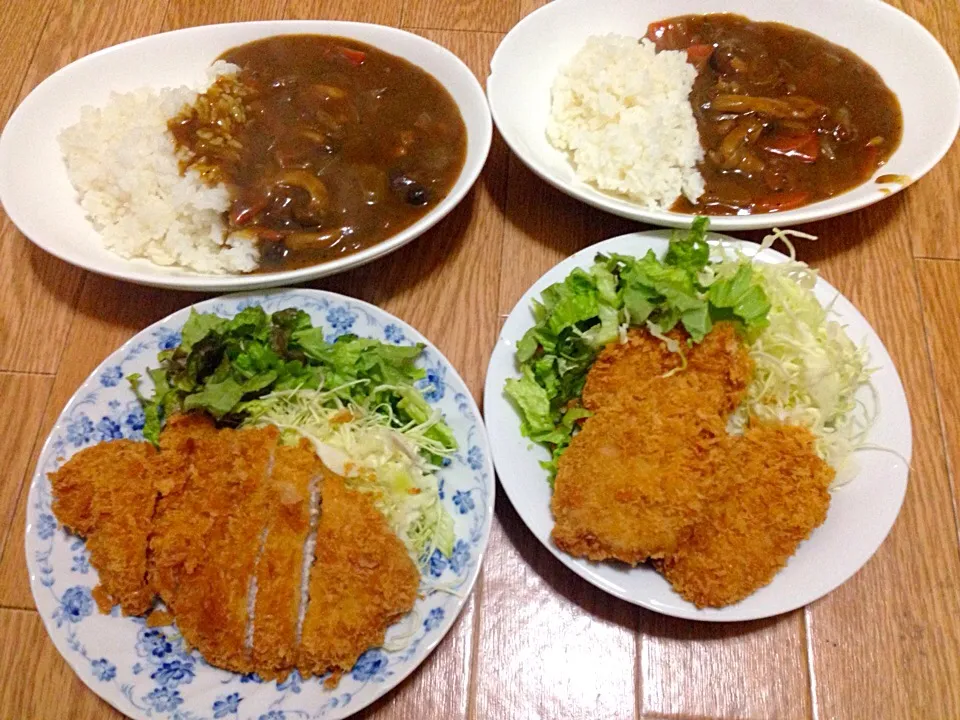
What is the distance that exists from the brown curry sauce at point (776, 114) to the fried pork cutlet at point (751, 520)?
0.85 metres

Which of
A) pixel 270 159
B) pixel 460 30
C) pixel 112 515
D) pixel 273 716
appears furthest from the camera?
pixel 460 30

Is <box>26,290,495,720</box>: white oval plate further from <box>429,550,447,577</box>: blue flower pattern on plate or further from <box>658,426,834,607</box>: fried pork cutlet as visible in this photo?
<box>658,426,834,607</box>: fried pork cutlet

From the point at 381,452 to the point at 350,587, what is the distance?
15.1 inches

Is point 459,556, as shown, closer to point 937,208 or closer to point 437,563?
point 437,563

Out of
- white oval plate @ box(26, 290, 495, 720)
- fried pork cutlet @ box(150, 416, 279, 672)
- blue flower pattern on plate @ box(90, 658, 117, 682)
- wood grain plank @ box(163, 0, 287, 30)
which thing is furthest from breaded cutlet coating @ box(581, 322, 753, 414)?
wood grain plank @ box(163, 0, 287, 30)

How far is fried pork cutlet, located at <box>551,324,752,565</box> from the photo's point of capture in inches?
66.7

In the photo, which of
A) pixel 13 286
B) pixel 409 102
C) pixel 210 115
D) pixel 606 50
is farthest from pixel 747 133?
pixel 13 286

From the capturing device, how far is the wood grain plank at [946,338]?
2.12 m

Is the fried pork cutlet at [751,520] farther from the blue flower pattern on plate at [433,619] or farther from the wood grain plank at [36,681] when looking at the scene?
the wood grain plank at [36,681]

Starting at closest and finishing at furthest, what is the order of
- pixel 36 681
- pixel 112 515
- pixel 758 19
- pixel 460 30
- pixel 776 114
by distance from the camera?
pixel 112 515
pixel 36 681
pixel 776 114
pixel 758 19
pixel 460 30

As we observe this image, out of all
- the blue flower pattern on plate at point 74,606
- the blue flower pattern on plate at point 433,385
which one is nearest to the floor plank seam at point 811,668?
the blue flower pattern on plate at point 433,385

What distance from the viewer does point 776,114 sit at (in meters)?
2.40

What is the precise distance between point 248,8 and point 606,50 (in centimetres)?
160

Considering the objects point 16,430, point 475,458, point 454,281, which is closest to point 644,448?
point 475,458
